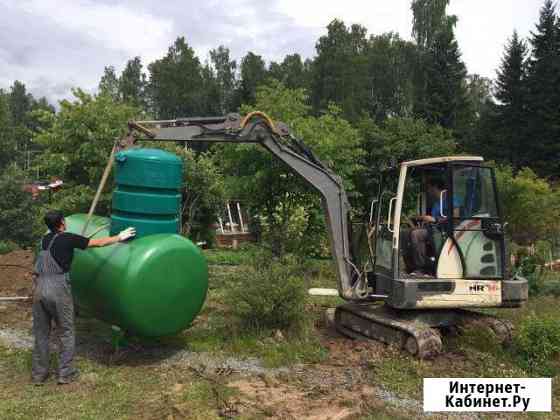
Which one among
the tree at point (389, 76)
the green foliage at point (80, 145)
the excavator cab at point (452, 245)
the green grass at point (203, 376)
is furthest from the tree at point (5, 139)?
the excavator cab at point (452, 245)

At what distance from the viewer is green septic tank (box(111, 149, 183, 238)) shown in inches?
263

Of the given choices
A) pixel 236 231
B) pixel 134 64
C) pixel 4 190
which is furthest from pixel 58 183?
pixel 134 64

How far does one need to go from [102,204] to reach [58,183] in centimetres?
179

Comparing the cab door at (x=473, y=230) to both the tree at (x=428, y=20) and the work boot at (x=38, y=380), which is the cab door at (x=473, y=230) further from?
the tree at (x=428, y=20)

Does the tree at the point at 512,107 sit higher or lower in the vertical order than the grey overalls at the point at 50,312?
higher

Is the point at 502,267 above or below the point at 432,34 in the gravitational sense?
below

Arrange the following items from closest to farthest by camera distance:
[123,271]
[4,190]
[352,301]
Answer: [123,271]
[352,301]
[4,190]

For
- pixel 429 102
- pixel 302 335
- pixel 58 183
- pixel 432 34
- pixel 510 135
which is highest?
pixel 432 34

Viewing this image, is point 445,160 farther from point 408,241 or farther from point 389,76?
point 389,76

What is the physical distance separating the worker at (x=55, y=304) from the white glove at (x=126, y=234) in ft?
1.44

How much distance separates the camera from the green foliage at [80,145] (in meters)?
14.4

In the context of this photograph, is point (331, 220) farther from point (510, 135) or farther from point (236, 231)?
point (510, 135)

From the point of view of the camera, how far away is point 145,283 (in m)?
6.10

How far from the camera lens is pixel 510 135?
3497 cm
